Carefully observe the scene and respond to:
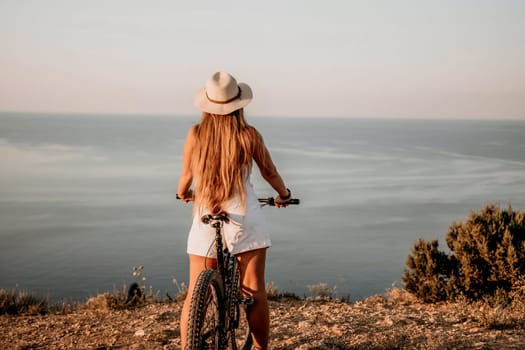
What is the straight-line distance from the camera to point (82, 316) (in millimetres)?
6574

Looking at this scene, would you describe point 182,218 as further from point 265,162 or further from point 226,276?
point 265,162

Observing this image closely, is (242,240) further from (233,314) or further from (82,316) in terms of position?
(82,316)

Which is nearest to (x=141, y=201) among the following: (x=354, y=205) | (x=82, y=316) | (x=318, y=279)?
(x=354, y=205)

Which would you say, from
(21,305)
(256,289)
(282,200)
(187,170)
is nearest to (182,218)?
(21,305)

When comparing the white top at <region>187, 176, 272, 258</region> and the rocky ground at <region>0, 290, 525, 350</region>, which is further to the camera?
the rocky ground at <region>0, 290, 525, 350</region>

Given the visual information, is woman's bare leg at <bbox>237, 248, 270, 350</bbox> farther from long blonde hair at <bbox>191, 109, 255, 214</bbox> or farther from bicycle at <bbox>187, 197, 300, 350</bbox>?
long blonde hair at <bbox>191, 109, 255, 214</bbox>

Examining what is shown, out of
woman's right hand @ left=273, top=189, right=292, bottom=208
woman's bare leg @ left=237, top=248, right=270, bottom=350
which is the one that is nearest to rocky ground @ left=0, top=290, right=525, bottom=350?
woman's bare leg @ left=237, top=248, right=270, bottom=350

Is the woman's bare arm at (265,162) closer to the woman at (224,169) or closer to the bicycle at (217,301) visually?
the woman at (224,169)

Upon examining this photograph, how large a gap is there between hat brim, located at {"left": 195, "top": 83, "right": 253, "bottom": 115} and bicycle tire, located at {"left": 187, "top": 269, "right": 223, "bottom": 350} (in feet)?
3.13

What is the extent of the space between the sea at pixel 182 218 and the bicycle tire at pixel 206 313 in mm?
1462

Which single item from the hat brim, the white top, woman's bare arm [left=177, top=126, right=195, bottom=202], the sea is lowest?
the sea

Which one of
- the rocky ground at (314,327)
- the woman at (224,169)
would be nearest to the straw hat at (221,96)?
the woman at (224,169)

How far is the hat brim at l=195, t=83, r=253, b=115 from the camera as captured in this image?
351 cm

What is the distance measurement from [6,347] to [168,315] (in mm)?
1675
